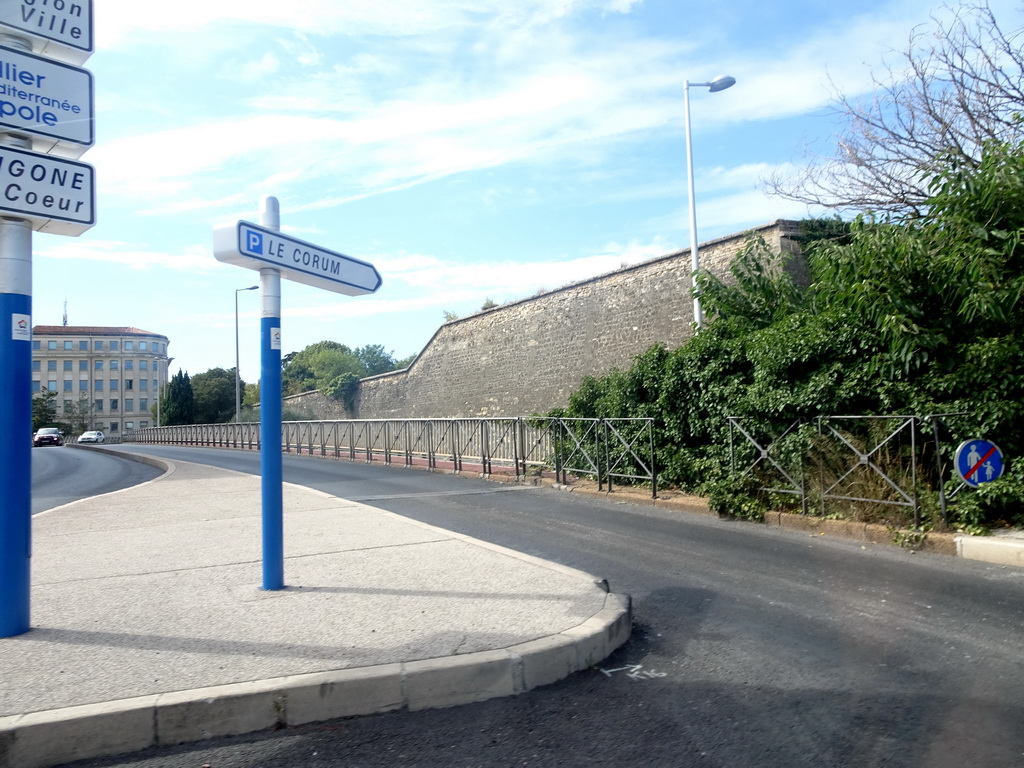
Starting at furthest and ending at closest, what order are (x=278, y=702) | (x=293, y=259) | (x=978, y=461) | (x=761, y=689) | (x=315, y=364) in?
(x=315, y=364) → (x=978, y=461) → (x=293, y=259) → (x=761, y=689) → (x=278, y=702)

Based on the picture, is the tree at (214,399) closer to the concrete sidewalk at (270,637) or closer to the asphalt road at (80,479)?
the asphalt road at (80,479)

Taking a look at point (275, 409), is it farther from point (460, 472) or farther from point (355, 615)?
point (460, 472)

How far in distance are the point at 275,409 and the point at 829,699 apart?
163 inches

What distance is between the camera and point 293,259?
19.0 feet

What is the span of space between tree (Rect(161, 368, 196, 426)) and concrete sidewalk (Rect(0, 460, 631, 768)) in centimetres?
6214

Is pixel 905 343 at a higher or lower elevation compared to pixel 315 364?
lower

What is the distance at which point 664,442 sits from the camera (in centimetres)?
1281

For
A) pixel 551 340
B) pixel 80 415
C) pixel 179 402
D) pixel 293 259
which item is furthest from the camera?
pixel 80 415

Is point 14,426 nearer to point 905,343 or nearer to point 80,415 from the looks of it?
point 905,343

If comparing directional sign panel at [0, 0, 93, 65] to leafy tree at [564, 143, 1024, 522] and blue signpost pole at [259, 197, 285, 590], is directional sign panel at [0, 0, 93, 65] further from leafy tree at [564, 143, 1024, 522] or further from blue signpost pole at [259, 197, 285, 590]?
leafy tree at [564, 143, 1024, 522]

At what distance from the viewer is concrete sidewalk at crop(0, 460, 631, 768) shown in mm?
3643

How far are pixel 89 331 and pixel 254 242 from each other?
109093 millimetres

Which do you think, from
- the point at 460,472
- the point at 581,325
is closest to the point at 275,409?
the point at 460,472

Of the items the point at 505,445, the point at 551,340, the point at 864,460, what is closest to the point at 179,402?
the point at 551,340
